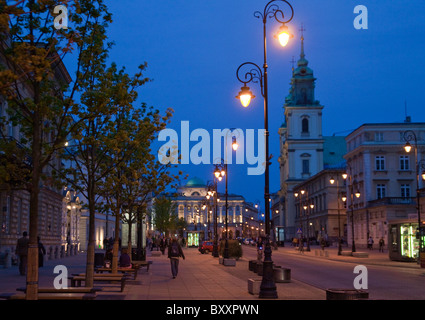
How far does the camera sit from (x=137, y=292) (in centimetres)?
2041

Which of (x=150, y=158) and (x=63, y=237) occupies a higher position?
(x=150, y=158)

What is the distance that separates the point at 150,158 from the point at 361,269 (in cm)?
1657

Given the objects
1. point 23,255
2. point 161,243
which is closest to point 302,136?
point 161,243

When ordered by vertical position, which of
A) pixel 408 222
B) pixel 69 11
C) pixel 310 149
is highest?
pixel 310 149

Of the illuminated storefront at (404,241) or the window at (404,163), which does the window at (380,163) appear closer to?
the window at (404,163)

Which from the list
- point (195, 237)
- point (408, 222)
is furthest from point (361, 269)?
point (195, 237)

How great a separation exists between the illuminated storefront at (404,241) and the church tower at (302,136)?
95.4 m

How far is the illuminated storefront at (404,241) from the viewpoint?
1636 inches

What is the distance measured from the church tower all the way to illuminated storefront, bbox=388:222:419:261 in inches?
3756

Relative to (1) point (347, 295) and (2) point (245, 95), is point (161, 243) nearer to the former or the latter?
(2) point (245, 95)

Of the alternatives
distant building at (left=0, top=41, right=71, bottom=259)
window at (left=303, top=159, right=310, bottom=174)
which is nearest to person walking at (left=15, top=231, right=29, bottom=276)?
distant building at (left=0, top=41, right=71, bottom=259)

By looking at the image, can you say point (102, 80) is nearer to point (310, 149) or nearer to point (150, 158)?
point (150, 158)

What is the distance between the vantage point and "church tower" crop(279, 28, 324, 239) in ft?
455

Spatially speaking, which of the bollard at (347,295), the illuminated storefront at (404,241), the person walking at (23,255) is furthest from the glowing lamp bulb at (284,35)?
the illuminated storefront at (404,241)
